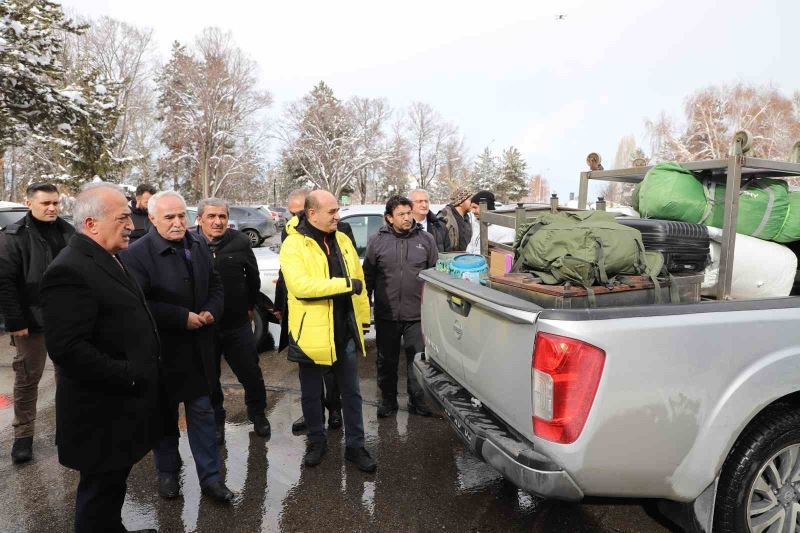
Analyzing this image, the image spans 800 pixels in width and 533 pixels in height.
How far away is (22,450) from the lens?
358 centimetres

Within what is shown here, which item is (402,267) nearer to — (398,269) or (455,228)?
(398,269)

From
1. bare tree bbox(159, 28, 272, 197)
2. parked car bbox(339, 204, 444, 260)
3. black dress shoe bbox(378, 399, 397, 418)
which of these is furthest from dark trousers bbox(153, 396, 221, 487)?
bare tree bbox(159, 28, 272, 197)

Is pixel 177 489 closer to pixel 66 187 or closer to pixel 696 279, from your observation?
pixel 696 279

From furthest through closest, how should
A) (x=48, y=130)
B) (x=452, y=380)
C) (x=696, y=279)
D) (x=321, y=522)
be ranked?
(x=48, y=130)
(x=452, y=380)
(x=321, y=522)
(x=696, y=279)

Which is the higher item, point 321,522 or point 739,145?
point 739,145

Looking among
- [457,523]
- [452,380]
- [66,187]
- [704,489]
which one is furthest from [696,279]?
[66,187]

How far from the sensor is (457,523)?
2.81m

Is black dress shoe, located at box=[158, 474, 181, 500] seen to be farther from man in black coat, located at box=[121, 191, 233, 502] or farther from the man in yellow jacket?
the man in yellow jacket

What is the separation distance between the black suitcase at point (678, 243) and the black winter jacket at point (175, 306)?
8.64 feet

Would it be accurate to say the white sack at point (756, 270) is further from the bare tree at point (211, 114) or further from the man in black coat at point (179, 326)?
the bare tree at point (211, 114)

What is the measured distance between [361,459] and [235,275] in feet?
5.62

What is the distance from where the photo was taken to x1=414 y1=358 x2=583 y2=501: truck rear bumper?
6.62 ft

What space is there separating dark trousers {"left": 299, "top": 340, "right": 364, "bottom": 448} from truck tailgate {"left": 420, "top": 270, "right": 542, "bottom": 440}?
0.66 meters

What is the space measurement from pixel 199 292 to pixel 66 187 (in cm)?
2655
